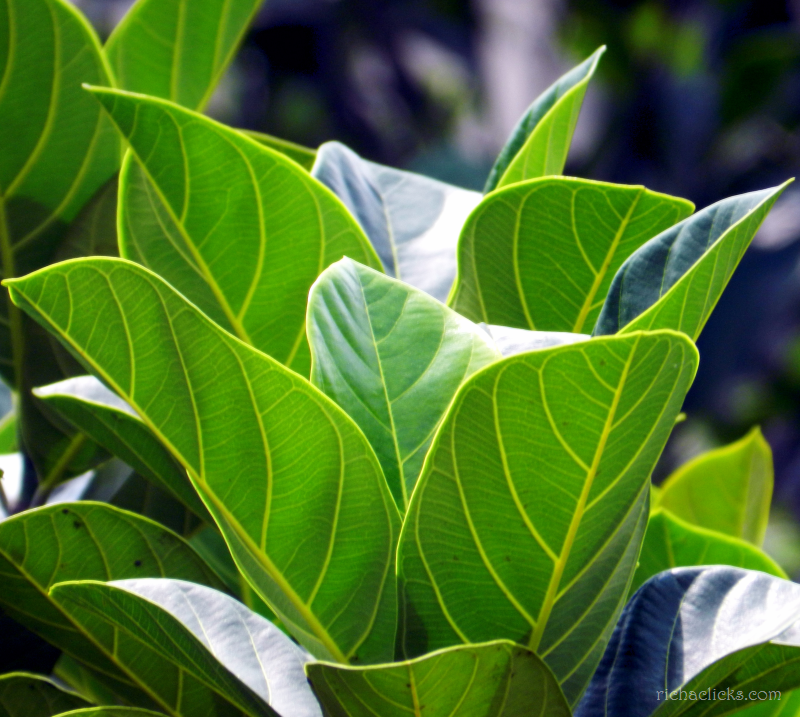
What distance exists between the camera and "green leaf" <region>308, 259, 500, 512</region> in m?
0.33

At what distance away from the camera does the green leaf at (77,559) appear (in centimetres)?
37

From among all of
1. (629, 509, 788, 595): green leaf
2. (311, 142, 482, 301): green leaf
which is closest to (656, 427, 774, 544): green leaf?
(629, 509, 788, 595): green leaf

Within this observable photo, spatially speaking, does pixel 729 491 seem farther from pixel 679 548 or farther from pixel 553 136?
pixel 553 136

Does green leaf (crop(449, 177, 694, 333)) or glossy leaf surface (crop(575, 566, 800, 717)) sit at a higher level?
green leaf (crop(449, 177, 694, 333))

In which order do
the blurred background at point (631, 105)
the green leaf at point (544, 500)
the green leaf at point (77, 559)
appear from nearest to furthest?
the green leaf at point (544, 500), the green leaf at point (77, 559), the blurred background at point (631, 105)

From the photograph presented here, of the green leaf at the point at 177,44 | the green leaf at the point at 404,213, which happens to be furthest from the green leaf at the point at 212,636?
the green leaf at the point at 177,44

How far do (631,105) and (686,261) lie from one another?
2078 millimetres

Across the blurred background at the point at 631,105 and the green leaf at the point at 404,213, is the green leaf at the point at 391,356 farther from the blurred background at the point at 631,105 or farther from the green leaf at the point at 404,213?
the blurred background at the point at 631,105

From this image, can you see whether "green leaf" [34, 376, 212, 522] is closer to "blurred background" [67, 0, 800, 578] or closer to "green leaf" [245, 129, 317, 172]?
"green leaf" [245, 129, 317, 172]

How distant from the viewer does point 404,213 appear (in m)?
0.54

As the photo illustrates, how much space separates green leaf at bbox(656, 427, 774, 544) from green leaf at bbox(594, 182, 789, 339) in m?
0.34

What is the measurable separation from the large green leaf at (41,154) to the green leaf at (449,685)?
0.30m

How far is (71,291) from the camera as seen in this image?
0.31 m

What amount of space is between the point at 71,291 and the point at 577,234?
23cm
